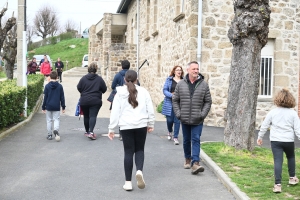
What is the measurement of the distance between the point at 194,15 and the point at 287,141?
8386 mm

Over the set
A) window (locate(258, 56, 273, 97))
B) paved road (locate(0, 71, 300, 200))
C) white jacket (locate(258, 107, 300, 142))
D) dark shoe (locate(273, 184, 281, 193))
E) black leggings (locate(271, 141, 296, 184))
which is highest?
window (locate(258, 56, 273, 97))

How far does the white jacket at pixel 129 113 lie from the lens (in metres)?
6.60

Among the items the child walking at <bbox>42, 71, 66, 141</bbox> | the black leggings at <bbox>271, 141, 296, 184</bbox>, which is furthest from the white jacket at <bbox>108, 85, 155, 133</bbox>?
the child walking at <bbox>42, 71, 66, 141</bbox>

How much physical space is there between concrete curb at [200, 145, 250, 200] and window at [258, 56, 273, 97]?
6820 millimetres

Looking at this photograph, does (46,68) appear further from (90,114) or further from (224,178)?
(224,178)

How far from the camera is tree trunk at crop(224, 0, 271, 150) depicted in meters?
9.35

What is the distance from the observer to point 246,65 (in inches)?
369

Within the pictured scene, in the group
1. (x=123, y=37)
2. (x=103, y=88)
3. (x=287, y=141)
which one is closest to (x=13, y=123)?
(x=103, y=88)

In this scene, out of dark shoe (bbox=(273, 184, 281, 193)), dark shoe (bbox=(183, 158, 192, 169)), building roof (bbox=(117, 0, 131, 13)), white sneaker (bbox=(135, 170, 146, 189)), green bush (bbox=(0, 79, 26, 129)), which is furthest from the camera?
building roof (bbox=(117, 0, 131, 13))

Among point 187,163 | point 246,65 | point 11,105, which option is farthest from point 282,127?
point 11,105

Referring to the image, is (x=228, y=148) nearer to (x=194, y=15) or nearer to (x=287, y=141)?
(x=287, y=141)

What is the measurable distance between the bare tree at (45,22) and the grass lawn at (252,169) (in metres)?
78.1

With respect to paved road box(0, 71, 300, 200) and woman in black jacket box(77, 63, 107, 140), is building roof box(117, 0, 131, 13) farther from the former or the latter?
woman in black jacket box(77, 63, 107, 140)

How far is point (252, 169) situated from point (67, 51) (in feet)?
186
